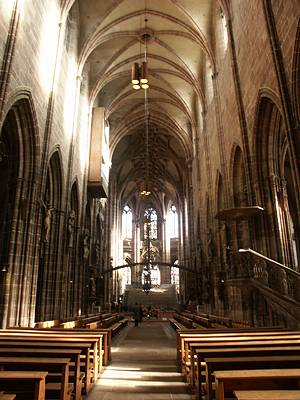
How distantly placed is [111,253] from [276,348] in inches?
1238

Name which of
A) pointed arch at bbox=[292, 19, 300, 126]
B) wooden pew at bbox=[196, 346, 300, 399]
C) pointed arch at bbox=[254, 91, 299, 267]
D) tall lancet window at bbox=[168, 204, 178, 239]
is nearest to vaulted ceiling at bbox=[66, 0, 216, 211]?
pointed arch at bbox=[254, 91, 299, 267]

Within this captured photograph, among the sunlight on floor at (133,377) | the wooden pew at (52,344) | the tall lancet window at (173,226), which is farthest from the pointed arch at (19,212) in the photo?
the tall lancet window at (173,226)

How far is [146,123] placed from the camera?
103 ft

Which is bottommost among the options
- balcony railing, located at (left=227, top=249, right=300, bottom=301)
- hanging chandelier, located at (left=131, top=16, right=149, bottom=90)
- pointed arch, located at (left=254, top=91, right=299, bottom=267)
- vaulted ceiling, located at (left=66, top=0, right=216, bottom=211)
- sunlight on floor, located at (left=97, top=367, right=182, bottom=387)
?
sunlight on floor, located at (left=97, top=367, right=182, bottom=387)

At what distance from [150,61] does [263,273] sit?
1862cm

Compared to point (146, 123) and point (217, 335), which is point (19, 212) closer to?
point (217, 335)

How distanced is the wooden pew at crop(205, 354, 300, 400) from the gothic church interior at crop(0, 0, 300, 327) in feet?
17.7

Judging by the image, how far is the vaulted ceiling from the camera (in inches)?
764

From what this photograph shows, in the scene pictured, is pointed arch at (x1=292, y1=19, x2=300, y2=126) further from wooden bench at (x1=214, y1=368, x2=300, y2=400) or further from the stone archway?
the stone archway

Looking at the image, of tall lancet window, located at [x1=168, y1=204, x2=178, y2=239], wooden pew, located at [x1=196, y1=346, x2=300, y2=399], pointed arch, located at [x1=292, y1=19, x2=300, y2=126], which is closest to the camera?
wooden pew, located at [x1=196, y1=346, x2=300, y2=399]

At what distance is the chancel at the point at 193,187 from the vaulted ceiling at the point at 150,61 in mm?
106

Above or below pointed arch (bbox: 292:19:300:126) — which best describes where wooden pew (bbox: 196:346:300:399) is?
below

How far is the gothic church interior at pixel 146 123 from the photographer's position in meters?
10.4

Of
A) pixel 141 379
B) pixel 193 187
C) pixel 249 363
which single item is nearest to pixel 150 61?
pixel 193 187
